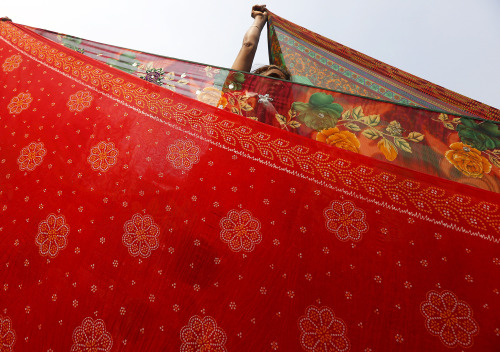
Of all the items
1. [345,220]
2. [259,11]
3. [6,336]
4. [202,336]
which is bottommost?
[6,336]

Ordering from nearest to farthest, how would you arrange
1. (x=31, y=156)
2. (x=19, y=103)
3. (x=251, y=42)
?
(x=31, y=156), (x=19, y=103), (x=251, y=42)

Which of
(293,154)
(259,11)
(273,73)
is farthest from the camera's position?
(259,11)

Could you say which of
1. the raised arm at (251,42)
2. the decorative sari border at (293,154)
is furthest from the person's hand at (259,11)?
the decorative sari border at (293,154)

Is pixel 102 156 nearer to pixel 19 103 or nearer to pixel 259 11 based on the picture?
pixel 19 103

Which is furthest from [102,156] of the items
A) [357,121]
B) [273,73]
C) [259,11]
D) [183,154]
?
[259,11]

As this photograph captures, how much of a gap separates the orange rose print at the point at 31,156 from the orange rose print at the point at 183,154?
45cm

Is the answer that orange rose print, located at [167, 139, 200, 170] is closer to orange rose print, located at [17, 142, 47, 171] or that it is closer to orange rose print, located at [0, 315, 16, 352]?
orange rose print, located at [17, 142, 47, 171]

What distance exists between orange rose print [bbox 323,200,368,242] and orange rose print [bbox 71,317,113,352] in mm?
617

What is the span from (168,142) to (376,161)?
0.64m

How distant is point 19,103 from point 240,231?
3.31 ft

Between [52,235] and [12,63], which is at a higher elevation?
[12,63]

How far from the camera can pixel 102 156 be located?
0.96 metres

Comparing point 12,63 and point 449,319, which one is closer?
point 449,319

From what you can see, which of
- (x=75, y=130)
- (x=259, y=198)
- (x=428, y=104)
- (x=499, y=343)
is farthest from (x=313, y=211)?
(x=428, y=104)
